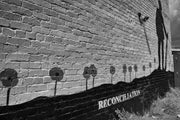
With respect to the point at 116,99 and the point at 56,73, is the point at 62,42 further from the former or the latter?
the point at 116,99

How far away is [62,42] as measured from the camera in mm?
2498

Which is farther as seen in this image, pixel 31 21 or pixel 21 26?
pixel 31 21

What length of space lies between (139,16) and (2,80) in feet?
15.1

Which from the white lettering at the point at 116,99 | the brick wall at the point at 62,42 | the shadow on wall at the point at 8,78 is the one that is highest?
the brick wall at the point at 62,42

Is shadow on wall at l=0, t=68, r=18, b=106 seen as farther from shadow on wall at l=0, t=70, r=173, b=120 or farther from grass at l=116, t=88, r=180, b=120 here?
grass at l=116, t=88, r=180, b=120

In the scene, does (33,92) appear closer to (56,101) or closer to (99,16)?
(56,101)

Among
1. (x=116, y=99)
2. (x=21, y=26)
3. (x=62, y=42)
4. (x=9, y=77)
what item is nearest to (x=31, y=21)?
(x=21, y=26)

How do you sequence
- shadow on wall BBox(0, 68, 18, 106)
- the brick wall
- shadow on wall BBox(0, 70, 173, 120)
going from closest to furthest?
shadow on wall BBox(0, 68, 18, 106) → the brick wall → shadow on wall BBox(0, 70, 173, 120)

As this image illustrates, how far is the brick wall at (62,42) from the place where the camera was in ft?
6.28

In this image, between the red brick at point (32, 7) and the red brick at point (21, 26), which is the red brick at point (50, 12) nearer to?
the red brick at point (32, 7)

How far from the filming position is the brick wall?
1.92m

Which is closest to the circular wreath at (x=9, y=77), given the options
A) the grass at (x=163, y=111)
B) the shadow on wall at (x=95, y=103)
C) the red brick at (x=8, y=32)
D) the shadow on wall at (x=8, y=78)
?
the shadow on wall at (x=8, y=78)

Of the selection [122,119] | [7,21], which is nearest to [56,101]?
[7,21]

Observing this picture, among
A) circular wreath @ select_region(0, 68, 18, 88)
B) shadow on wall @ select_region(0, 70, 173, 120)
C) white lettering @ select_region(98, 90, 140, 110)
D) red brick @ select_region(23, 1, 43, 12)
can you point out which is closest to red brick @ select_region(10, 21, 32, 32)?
red brick @ select_region(23, 1, 43, 12)
